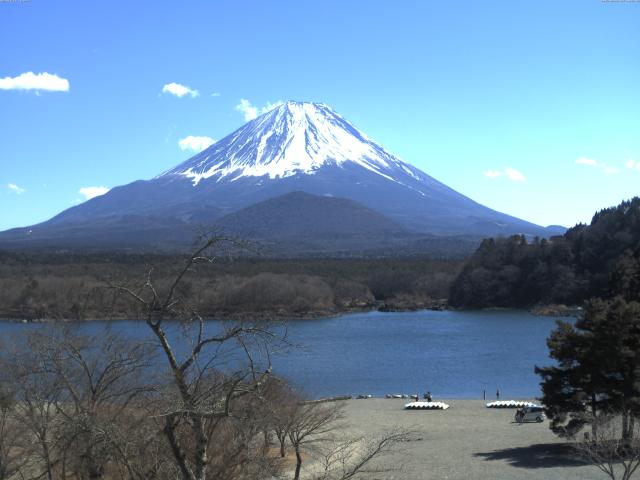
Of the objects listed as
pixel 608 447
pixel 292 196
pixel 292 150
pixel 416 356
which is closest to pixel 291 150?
pixel 292 150

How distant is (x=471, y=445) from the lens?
16.5 meters

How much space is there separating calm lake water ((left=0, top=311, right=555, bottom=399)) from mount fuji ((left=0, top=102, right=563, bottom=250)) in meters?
72.5

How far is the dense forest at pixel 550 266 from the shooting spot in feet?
181

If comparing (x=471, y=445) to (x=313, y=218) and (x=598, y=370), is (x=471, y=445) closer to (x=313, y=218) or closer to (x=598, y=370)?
(x=598, y=370)

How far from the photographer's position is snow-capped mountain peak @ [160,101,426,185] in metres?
172

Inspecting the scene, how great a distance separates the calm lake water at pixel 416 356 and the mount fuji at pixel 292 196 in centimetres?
7252

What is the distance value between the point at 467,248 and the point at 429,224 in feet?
115

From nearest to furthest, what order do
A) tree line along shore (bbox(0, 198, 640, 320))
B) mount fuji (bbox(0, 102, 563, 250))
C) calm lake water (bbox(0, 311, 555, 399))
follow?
calm lake water (bbox(0, 311, 555, 399)), tree line along shore (bbox(0, 198, 640, 320)), mount fuji (bbox(0, 102, 563, 250))

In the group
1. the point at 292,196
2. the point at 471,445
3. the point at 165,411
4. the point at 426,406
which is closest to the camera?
the point at 165,411

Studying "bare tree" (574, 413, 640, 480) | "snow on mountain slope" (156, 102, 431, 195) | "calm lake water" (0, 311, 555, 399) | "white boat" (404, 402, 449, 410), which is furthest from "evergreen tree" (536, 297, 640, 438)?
"snow on mountain slope" (156, 102, 431, 195)

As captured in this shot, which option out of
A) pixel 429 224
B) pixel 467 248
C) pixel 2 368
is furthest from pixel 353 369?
pixel 429 224

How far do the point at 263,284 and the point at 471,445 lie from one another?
130ft

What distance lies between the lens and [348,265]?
76375 mm

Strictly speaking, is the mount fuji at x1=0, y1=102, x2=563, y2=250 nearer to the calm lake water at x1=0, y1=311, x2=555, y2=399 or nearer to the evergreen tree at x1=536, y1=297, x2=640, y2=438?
the calm lake water at x1=0, y1=311, x2=555, y2=399
